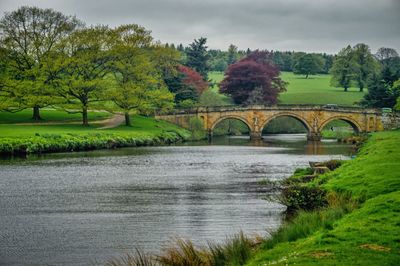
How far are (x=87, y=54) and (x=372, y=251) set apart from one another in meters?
66.8

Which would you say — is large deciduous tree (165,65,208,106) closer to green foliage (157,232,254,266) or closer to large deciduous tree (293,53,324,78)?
green foliage (157,232,254,266)

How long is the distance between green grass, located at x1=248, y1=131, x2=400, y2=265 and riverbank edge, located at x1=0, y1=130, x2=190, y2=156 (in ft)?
125

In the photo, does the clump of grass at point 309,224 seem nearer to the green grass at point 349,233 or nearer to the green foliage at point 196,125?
the green grass at point 349,233

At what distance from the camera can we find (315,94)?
150750 millimetres

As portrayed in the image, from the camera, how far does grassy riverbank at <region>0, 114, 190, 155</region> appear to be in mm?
59469

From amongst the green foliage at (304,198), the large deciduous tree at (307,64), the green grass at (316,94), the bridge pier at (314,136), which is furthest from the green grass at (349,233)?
the large deciduous tree at (307,64)

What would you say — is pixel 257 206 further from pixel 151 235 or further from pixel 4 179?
pixel 4 179

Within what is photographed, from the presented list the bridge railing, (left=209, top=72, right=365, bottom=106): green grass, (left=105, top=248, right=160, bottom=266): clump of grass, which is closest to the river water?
(left=105, top=248, right=160, bottom=266): clump of grass

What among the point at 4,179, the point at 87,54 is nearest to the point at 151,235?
the point at 4,179

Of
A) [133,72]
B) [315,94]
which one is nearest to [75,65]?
[133,72]

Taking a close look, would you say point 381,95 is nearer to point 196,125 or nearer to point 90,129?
point 196,125

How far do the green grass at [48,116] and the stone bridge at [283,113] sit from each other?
403 inches

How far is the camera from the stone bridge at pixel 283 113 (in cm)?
9344

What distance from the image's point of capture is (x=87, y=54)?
77938 millimetres
